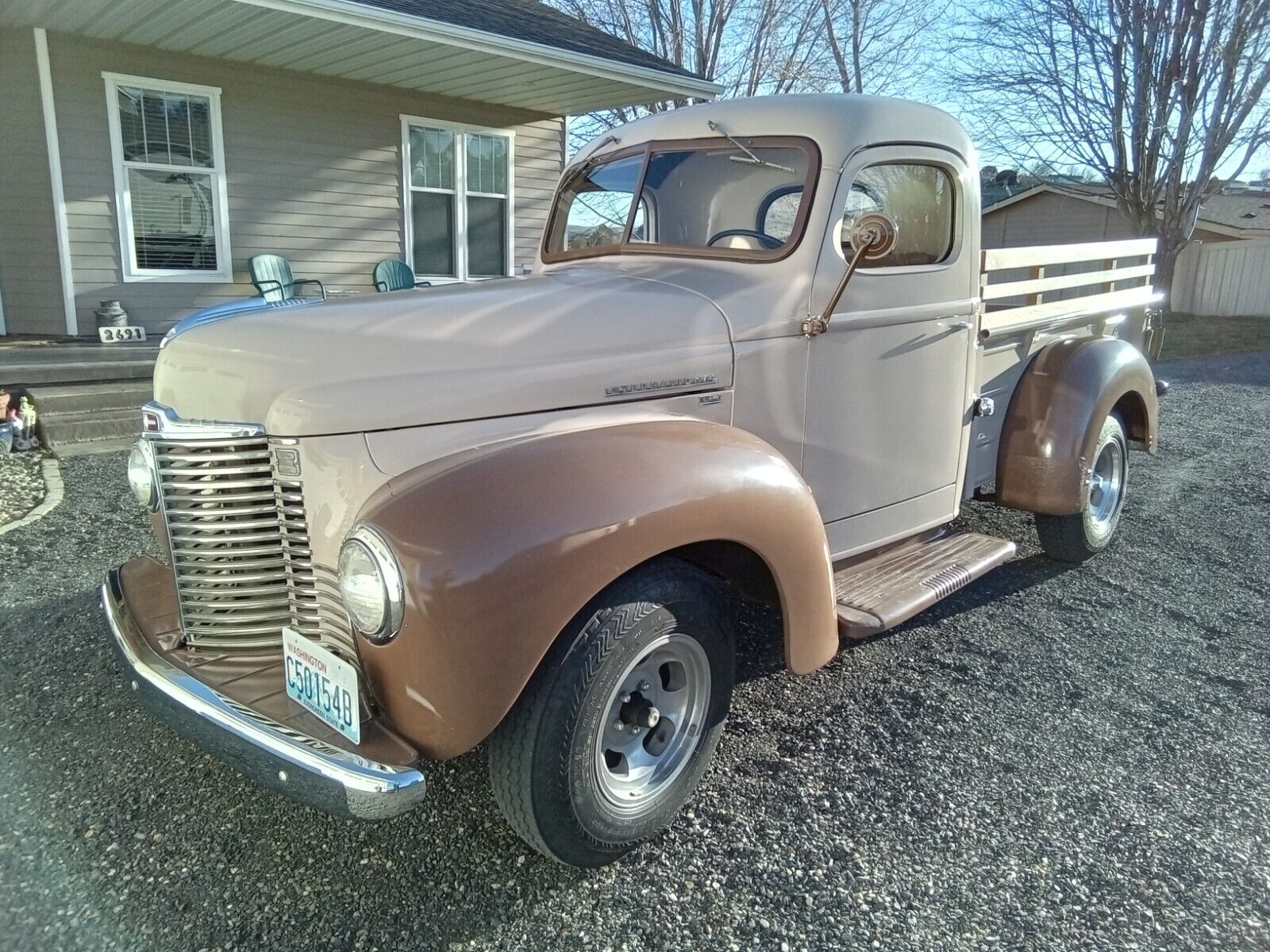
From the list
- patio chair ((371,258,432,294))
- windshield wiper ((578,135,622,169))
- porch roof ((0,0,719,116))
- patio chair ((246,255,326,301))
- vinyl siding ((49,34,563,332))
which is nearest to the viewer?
windshield wiper ((578,135,622,169))

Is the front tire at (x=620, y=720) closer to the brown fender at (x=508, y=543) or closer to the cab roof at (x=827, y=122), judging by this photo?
the brown fender at (x=508, y=543)

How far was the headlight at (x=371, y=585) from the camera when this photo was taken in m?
1.98

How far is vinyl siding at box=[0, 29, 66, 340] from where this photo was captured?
7.71 m

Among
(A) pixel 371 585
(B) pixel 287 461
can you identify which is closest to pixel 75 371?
(B) pixel 287 461

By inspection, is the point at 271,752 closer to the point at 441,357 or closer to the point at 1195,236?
the point at 441,357

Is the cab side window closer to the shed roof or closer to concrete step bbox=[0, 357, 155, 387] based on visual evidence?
concrete step bbox=[0, 357, 155, 387]

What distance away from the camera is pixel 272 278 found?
866 centimetres

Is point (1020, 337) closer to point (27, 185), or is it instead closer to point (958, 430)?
point (958, 430)

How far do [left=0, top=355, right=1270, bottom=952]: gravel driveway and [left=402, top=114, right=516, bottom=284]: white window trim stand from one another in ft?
23.0

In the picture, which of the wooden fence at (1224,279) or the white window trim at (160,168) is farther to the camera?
the wooden fence at (1224,279)

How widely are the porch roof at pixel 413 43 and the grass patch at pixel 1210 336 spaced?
10162 millimetres

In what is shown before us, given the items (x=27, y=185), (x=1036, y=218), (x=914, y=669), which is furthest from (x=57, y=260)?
(x=1036, y=218)

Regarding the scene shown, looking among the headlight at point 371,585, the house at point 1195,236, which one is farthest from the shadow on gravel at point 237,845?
the house at point 1195,236

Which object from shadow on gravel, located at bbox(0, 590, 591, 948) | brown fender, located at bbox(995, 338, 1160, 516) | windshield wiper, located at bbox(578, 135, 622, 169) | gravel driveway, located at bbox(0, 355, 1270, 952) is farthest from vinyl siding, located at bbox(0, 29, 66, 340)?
brown fender, located at bbox(995, 338, 1160, 516)
